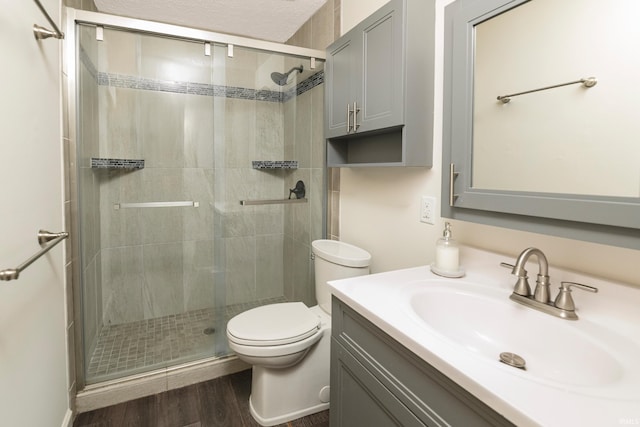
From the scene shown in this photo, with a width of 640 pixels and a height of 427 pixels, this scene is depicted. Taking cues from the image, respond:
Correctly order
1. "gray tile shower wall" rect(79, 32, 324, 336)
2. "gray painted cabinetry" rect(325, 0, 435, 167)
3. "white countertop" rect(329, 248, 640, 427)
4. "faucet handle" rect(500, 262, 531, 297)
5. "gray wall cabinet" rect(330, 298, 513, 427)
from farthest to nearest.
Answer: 1. "gray tile shower wall" rect(79, 32, 324, 336)
2. "gray painted cabinetry" rect(325, 0, 435, 167)
3. "faucet handle" rect(500, 262, 531, 297)
4. "gray wall cabinet" rect(330, 298, 513, 427)
5. "white countertop" rect(329, 248, 640, 427)

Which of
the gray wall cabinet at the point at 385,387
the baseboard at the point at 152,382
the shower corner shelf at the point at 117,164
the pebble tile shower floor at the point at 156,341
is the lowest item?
the baseboard at the point at 152,382

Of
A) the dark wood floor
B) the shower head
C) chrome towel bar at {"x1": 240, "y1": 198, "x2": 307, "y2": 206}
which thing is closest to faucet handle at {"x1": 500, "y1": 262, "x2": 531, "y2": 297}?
the dark wood floor

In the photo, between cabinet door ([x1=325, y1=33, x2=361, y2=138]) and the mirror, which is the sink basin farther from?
cabinet door ([x1=325, y1=33, x2=361, y2=138])

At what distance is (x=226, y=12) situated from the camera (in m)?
2.30

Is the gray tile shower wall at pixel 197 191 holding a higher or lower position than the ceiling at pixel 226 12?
lower

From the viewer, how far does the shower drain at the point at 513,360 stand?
2.81 ft

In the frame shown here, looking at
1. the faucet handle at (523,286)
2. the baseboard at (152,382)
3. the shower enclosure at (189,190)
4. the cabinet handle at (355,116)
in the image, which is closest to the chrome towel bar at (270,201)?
the shower enclosure at (189,190)

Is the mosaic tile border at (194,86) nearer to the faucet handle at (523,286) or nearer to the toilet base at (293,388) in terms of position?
the toilet base at (293,388)

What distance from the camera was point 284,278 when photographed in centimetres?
243

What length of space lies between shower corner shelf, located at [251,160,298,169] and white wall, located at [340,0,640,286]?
45 centimetres

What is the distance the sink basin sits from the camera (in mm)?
717

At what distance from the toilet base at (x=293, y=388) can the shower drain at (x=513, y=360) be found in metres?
0.96

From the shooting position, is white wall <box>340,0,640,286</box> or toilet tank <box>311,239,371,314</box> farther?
toilet tank <box>311,239,371,314</box>

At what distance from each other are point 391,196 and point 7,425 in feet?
5.36
